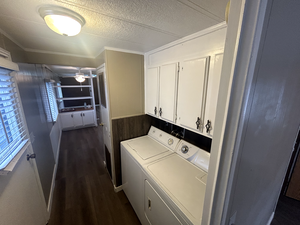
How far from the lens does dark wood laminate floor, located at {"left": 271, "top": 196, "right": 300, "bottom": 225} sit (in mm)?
1579

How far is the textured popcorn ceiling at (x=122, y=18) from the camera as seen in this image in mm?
727

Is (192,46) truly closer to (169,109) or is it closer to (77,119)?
(169,109)

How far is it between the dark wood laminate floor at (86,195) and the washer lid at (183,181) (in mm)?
932

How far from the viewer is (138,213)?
5.23ft

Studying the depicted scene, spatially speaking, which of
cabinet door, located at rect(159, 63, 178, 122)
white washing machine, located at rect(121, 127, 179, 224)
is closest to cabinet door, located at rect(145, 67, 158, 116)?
cabinet door, located at rect(159, 63, 178, 122)

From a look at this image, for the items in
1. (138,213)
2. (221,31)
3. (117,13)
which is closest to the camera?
(117,13)

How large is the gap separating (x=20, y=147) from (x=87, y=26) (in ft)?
4.01

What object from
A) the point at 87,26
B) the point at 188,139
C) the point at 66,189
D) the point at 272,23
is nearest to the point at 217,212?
the point at 272,23

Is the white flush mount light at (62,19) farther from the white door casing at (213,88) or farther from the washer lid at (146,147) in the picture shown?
the washer lid at (146,147)

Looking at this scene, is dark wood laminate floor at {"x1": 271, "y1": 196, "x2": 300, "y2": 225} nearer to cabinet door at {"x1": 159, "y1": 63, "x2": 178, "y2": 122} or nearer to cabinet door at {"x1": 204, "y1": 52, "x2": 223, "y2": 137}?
cabinet door at {"x1": 204, "y1": 52, "x2": 223, "y2": 137}

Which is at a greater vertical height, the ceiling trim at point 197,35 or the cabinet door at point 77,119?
the ceiling trim at point 197,35

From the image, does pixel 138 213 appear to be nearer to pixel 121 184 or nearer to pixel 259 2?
pixel 121 184

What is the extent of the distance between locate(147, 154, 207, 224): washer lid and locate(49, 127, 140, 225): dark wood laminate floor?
0.93 meters

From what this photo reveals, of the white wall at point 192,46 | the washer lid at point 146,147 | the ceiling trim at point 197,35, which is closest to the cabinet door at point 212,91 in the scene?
Answer: the white wall at point 192,46
